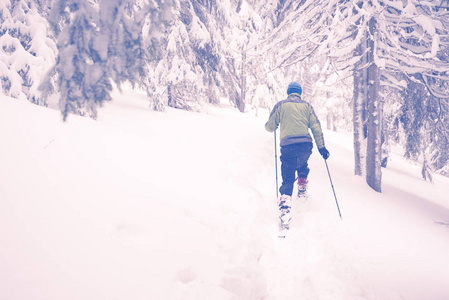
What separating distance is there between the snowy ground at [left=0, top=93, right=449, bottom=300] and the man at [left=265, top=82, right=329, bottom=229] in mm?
536

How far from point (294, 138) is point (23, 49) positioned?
9.64 m

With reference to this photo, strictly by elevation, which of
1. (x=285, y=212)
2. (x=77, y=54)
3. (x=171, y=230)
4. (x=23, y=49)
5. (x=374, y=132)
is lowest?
(x=285, y=212)

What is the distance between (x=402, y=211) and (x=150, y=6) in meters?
6.27

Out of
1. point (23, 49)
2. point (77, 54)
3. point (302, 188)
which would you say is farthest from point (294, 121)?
point (23, 49)

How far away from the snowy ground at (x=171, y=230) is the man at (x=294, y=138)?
0.54 m

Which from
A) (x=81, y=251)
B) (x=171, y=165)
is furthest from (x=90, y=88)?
(x=171, y=165)

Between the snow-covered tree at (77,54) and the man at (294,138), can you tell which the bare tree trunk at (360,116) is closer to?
the man at (294,138)

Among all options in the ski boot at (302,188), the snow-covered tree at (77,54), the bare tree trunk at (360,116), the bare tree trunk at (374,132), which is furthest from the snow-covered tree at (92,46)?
the bare tree trunk at (360,116)

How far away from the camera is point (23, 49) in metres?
9.12

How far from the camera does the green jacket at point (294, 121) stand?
4.88 meters

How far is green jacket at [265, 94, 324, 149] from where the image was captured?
4.88 metres

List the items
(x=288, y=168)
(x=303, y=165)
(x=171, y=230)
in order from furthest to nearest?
(x=303, y=165)
(x=288, y=168)
(x=171, y=230)

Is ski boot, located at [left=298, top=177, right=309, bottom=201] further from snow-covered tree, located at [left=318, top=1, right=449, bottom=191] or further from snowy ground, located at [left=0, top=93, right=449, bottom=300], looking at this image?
snow-covered tree, located at [left=318, top=1, right=449, bottom=191]

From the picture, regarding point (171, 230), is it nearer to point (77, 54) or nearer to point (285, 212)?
point (285, 212)
